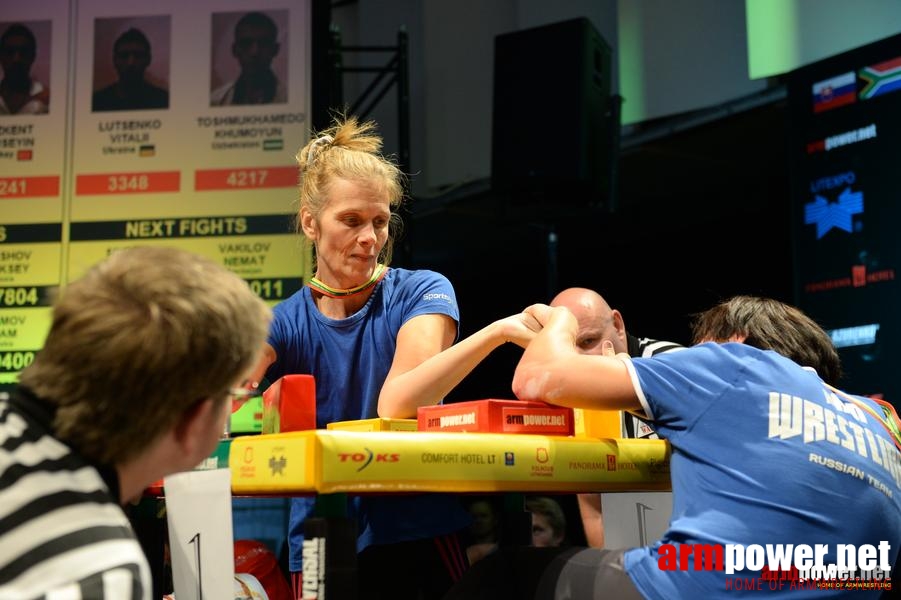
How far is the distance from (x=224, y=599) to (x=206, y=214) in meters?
3.03

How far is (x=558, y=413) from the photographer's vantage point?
1.65 metres

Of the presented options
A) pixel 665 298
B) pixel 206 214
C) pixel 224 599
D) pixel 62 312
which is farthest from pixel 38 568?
pixel 665 298

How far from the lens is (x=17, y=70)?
4.49 meters

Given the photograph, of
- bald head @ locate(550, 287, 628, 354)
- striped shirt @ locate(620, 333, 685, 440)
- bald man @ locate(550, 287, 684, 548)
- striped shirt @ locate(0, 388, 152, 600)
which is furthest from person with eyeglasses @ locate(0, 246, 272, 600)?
bald head @ locate(550, 287, 628, 354)

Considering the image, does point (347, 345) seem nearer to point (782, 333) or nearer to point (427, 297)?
point (427, 297)

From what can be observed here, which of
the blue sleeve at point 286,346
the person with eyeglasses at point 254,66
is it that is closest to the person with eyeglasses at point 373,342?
the blue sleeve at point 286,346

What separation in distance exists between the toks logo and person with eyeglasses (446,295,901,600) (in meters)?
0.36

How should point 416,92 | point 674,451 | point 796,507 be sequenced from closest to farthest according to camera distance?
point 796,507 < point 674,451 < point 416,92

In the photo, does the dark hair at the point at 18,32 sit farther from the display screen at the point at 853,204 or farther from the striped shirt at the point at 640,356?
the display screen at the point at 853,204

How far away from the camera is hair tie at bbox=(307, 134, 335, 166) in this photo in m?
2.23

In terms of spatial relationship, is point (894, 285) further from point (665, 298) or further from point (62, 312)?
point (62, 312)

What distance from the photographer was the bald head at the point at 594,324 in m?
3.28

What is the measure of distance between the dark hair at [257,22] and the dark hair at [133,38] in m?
0.42

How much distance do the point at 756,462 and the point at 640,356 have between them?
1.78 m
